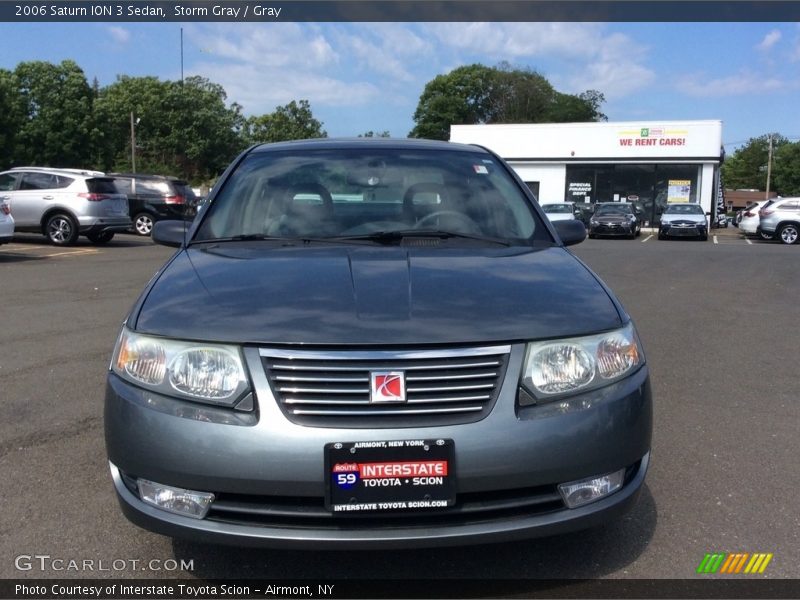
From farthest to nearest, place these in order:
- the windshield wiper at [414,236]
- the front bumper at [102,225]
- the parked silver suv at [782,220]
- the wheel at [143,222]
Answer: the parked silver suv at [782,220] < the wheel at [143,222] < the front bumper at [102,225] < the windshield wiper at [414,236]

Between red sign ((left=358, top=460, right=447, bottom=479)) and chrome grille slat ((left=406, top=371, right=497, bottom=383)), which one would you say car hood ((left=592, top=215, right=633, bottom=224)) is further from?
red sign ((left=358, top=460, right=447, bottom=479))

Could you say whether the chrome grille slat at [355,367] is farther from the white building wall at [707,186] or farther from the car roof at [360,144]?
the white building wall at [707,186]

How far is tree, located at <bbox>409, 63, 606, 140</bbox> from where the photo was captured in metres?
81.5

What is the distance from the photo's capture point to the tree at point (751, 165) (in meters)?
116

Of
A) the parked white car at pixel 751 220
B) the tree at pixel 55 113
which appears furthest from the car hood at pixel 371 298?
the tree at pixel 55 113

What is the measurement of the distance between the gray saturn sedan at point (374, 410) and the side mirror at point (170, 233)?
0.99m

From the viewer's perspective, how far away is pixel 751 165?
117m

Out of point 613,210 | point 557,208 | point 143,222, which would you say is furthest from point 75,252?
point 613,210

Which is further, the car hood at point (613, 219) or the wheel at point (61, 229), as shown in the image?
→ the car hood at point (613, 219)

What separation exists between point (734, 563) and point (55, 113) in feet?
185

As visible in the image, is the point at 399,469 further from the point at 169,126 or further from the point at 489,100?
the point at 489,100

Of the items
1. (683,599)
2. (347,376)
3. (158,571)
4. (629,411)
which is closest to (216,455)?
(347,376)

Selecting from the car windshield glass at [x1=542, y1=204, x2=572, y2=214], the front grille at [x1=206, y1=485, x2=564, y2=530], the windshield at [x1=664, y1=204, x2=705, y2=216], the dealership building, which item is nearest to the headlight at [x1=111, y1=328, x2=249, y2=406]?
the front grille at [x1=206, y1=485, x2=564, y2=530]

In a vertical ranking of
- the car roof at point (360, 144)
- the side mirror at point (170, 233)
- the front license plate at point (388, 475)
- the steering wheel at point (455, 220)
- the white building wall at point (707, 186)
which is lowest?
the front license plate at point (388, 475)
